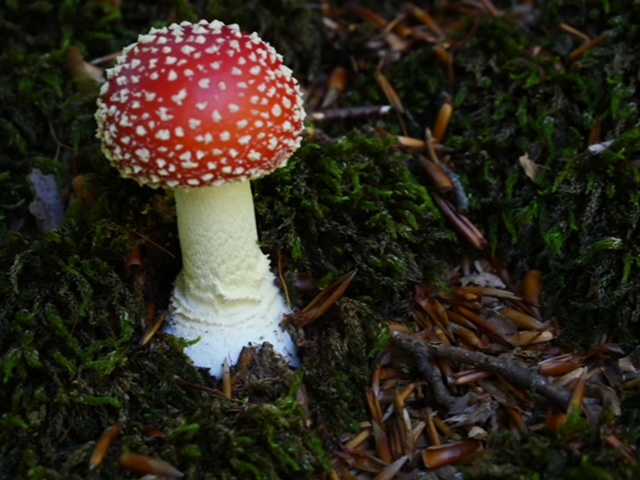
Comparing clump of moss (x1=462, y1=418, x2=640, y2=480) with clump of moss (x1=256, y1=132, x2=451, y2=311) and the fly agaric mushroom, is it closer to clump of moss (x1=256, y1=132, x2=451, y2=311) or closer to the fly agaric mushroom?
clump of moss (x1=256, y1=132, x2=451, y2=311)

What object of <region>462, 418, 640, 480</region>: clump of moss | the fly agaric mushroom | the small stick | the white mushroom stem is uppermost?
the fly agaric mushroom

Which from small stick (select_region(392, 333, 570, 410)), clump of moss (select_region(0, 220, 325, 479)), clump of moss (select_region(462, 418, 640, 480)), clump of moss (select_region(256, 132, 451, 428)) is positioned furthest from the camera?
clump of moss (select_region(256, 132, 451, 428))

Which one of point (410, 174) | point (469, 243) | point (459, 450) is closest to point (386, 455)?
point (459, 450)

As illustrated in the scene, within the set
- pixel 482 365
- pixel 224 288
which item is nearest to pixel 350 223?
pixel 224 288

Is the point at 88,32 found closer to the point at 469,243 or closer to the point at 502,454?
the point at 469,243

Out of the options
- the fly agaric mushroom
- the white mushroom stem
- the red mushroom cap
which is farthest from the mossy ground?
the red mushroom cap

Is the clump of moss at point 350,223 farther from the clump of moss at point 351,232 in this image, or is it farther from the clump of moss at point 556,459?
the clump of moss at point 556,459

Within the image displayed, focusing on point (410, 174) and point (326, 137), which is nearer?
point (410, 174)

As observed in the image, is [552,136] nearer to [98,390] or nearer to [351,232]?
[351,232]

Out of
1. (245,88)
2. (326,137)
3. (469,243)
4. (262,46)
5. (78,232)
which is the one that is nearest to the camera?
(245,88)
